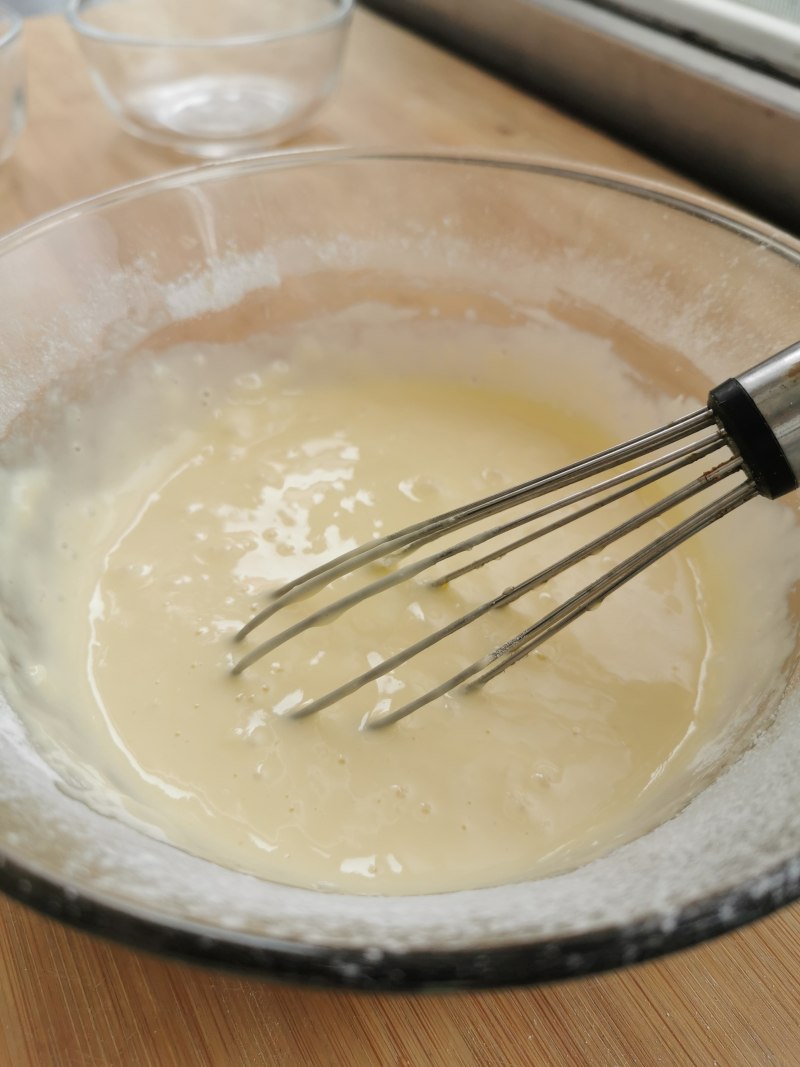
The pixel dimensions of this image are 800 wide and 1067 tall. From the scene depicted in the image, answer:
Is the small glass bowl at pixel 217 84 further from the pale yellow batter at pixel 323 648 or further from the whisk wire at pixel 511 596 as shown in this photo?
the whisk wire at pixel 511 596

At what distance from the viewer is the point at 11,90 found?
1.13 m

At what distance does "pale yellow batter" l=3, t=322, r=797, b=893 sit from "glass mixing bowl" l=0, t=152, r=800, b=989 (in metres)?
0.07

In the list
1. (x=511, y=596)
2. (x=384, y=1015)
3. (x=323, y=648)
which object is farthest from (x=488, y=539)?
(x=384, y=1015)

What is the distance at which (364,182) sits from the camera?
0.91m

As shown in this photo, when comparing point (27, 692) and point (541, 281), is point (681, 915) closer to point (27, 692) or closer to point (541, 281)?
point (27, 692)

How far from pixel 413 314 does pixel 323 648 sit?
401 millimetres

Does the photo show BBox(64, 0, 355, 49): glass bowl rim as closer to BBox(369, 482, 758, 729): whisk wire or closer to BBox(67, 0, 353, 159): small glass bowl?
BBox(67, 0, 353, 159): small glass bowl

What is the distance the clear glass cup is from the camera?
111 cm

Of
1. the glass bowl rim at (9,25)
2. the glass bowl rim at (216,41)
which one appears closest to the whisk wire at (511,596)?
the glass bowl rim at (216,41)

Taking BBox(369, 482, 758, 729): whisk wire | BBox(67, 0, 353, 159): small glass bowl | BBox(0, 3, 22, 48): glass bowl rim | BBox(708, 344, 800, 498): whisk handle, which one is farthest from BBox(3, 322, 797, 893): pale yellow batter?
BBox(0, 3, 22, 48): glass bowl rim

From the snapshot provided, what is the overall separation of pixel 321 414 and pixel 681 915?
0.68 metres

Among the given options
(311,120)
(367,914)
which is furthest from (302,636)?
(311,120)

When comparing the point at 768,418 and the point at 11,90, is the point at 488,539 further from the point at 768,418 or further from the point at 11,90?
the point at 11,90

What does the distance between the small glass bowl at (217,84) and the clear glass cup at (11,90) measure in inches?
3.1
